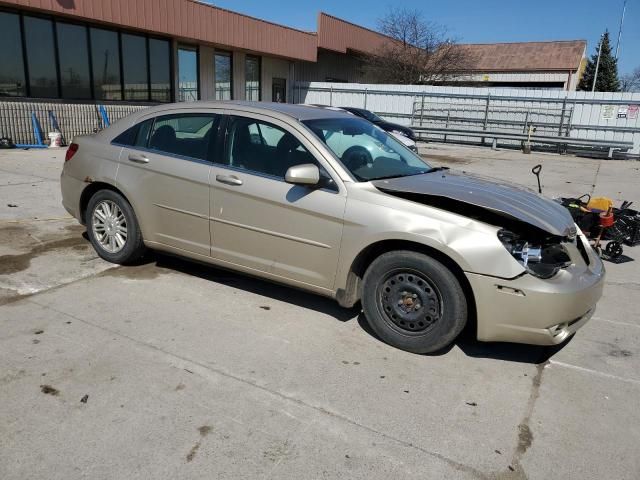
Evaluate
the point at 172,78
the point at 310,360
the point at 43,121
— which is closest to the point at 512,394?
the point at 310,360

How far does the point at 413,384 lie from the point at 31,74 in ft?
50.5

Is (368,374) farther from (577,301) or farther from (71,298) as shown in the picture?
(71,298)

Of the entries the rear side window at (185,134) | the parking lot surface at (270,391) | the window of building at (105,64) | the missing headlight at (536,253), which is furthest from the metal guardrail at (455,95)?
Result: the rear side window at (185,134)

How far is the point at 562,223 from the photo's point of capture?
371cm

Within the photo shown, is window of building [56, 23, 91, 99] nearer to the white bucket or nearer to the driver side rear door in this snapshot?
the white bucket

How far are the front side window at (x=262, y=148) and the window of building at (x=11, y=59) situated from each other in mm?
12926

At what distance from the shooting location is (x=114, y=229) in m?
5.02

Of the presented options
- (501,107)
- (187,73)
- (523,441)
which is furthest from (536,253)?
(501,107)

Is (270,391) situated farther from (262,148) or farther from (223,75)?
(223,75)

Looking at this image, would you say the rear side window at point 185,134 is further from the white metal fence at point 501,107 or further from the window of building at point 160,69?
the white metal fence at point 501,107

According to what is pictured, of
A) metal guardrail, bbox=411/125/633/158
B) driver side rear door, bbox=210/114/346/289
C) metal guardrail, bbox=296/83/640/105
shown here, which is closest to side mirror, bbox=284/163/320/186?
driver side rear door, bbox=210/114/346/289

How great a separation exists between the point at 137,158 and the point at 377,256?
7.94 feet

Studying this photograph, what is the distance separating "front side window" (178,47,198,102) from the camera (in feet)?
65.9

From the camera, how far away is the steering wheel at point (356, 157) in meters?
4.00
